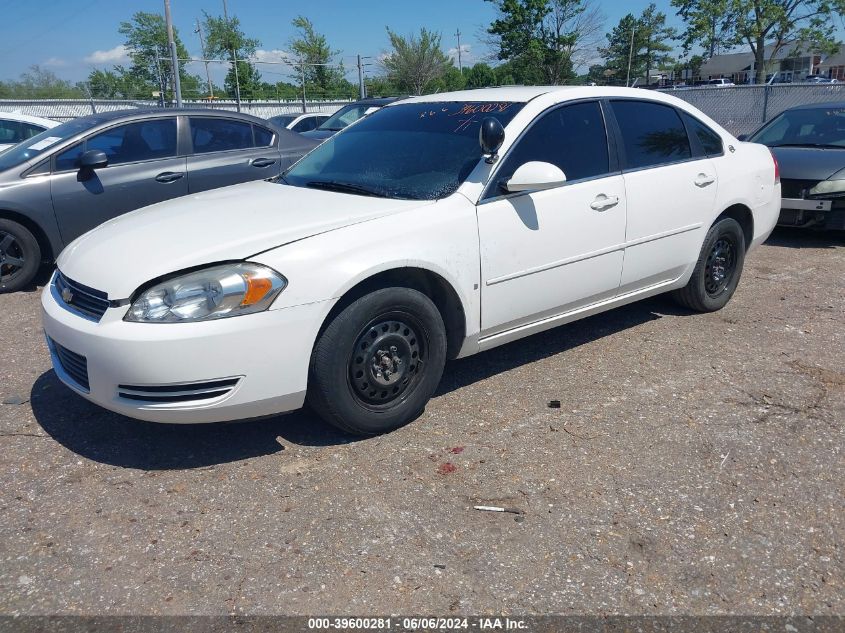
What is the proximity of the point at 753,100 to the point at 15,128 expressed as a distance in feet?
52.6

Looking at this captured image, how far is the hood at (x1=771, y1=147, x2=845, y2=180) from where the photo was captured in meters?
7.59

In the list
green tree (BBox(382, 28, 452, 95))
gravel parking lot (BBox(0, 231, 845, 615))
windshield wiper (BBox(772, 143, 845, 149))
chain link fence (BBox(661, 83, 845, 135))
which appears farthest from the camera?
green tree (BBox(382, 28, 452, 95))

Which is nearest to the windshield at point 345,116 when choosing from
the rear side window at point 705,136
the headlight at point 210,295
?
the rear side window at point 705,136

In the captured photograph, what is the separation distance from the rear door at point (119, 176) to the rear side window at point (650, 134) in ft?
13.5

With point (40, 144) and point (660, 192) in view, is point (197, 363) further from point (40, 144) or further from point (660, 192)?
point (40, 144)

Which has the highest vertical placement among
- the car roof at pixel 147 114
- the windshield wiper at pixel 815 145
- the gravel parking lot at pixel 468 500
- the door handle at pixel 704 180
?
the car roof at pixel 147 114

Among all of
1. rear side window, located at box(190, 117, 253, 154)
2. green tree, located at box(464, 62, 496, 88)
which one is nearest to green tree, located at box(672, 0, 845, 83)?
green tree, located at box(464, 62, 496, 88)

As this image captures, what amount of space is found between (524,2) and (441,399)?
43.8 meters

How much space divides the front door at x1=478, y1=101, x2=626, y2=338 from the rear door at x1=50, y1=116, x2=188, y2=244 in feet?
12.9

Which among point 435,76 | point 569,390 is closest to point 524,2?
point 435,76

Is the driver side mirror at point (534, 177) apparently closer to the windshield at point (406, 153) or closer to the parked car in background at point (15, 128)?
the windshield at point (406, 153)

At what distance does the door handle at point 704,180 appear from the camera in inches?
193

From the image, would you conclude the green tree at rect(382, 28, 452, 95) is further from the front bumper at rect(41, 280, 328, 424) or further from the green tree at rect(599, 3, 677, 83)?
the front bumper at rect(41, 280, 328, 424)

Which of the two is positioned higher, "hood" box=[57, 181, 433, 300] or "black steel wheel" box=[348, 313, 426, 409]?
"hood" box=[57, 181, 433, 300]
